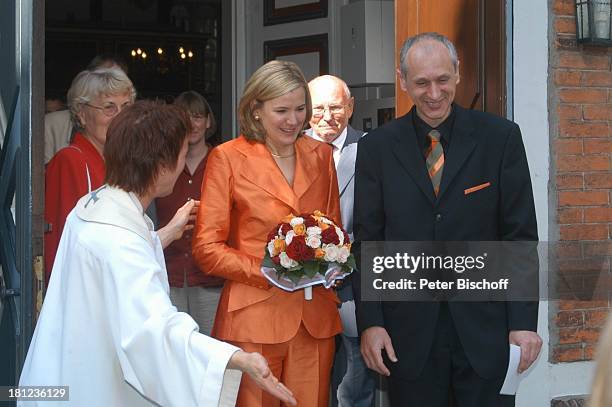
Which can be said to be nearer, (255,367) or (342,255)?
(255,367)

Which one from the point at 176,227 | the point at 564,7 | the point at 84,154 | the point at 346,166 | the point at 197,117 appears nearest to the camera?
the point at 176,227

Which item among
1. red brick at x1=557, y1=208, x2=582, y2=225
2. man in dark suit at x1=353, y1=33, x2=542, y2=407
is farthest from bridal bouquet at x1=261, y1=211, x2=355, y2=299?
red brick at x1=557, y1=208, x2=582, y2=225

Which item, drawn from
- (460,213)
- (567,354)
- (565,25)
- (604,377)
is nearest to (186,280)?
(460,213)

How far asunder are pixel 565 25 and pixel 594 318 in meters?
1.73

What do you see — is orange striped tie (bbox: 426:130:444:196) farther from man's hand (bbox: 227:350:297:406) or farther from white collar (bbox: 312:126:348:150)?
white collar (bbox: 312:126:348:150)

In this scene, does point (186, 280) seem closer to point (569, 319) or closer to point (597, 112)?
point (569, 319)

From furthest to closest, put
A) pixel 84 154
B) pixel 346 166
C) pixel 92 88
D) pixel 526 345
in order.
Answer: pixel 346 166, pixel 92 88, pixel 84 154, pixel 526 345

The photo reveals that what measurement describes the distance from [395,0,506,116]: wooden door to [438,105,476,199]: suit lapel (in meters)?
1.60

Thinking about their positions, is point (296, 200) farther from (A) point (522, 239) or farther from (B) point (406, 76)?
(A) point (522, 239)

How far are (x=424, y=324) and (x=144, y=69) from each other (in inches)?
320

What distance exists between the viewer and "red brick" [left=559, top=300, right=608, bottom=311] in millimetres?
6301

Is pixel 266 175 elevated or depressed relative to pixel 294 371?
elevated

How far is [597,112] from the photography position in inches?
250

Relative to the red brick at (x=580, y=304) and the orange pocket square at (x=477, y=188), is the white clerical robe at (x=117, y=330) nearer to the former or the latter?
the orange pocket square at (x=477, y=188)
